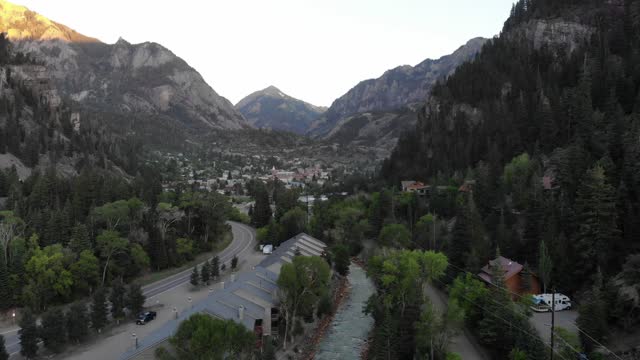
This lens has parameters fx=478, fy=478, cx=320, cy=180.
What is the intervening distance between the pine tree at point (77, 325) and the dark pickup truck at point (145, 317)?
5562 millimetres

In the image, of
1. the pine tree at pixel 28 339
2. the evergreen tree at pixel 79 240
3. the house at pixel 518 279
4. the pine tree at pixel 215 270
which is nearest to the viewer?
the pine tree at pixel 28 339

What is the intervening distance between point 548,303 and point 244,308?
2580 cm

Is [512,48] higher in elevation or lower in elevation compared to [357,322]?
higher

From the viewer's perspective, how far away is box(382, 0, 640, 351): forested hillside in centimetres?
4088

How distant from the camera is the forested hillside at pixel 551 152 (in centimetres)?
4088

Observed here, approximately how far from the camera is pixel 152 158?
195 metres

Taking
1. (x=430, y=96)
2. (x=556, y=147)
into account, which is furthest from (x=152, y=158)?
(x=556, y=147)

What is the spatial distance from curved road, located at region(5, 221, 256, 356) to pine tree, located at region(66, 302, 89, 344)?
157 inches

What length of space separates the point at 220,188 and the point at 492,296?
12904 cm

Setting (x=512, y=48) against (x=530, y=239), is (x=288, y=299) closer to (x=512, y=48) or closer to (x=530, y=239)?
(x=530, y=239)

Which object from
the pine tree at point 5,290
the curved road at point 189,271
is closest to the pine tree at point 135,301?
the curved road at point 189,271

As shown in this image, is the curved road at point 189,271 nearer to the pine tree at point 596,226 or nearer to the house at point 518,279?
the house at point 518,279

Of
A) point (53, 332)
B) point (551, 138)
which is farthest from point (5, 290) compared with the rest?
point (551, 138)

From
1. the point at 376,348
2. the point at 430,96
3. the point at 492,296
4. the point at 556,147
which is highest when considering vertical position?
the point at 430,96
